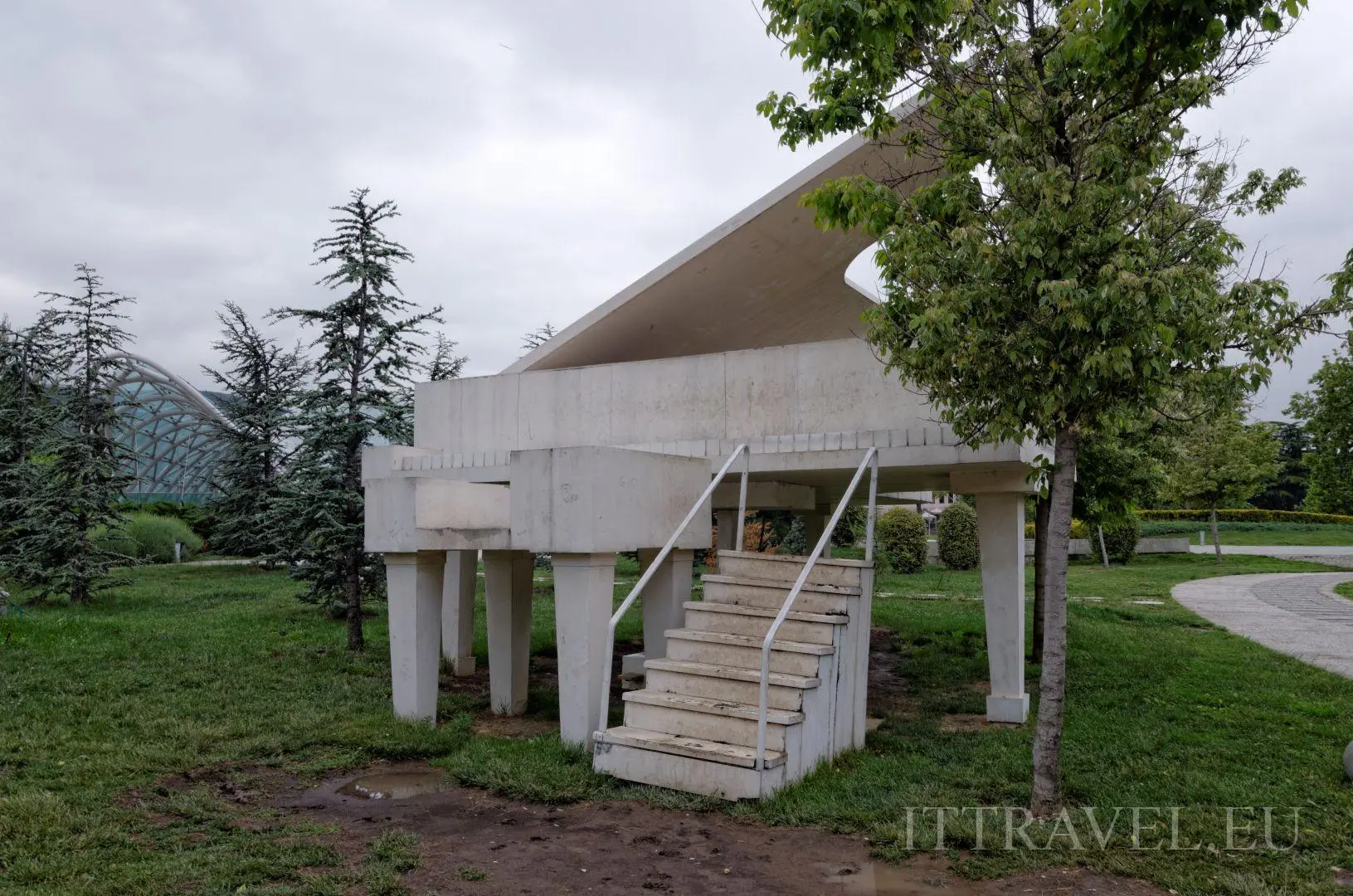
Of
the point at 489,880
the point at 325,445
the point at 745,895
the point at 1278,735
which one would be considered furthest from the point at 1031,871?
the point at 325,445

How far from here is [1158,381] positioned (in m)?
6.14

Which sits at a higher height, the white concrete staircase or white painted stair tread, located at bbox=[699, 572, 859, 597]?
white painted stair tread, located at bbox=[699, 572, 859, 597]

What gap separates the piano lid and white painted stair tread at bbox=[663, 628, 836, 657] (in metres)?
3.82

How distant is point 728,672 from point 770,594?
1155mm

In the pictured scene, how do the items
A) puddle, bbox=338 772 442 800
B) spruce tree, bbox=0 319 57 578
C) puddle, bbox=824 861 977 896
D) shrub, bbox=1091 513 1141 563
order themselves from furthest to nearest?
shrub, bbox=1091 513 1141 563, spruce tree, bbox=0 319 57 578, puddle, bbox=338 772 442 800, puddle, bbox=824 861 977 896

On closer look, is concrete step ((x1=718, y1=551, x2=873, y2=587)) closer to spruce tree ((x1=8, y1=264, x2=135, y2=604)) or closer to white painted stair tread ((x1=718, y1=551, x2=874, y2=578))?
white painted stair tread ((x1=718, y1=551, x2=874, y2=578))

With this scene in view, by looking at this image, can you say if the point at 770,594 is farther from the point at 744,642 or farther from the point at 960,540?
the point at 960,540

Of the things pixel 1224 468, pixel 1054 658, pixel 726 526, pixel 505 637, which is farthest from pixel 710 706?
pixel 1224 468

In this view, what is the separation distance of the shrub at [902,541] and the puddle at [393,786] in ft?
71.7

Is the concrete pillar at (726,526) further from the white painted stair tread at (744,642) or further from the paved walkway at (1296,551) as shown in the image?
the paved walkway at (1296,551)

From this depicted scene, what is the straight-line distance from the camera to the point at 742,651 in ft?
25.1

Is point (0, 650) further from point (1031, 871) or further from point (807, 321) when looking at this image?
point (1031, 871)

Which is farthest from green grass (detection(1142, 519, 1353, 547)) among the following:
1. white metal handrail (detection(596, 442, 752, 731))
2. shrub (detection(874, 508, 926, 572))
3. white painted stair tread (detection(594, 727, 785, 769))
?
white painted stair tread (detection(594, 727, 785, 769))

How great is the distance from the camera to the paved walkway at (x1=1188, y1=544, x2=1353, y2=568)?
31.2 metres
